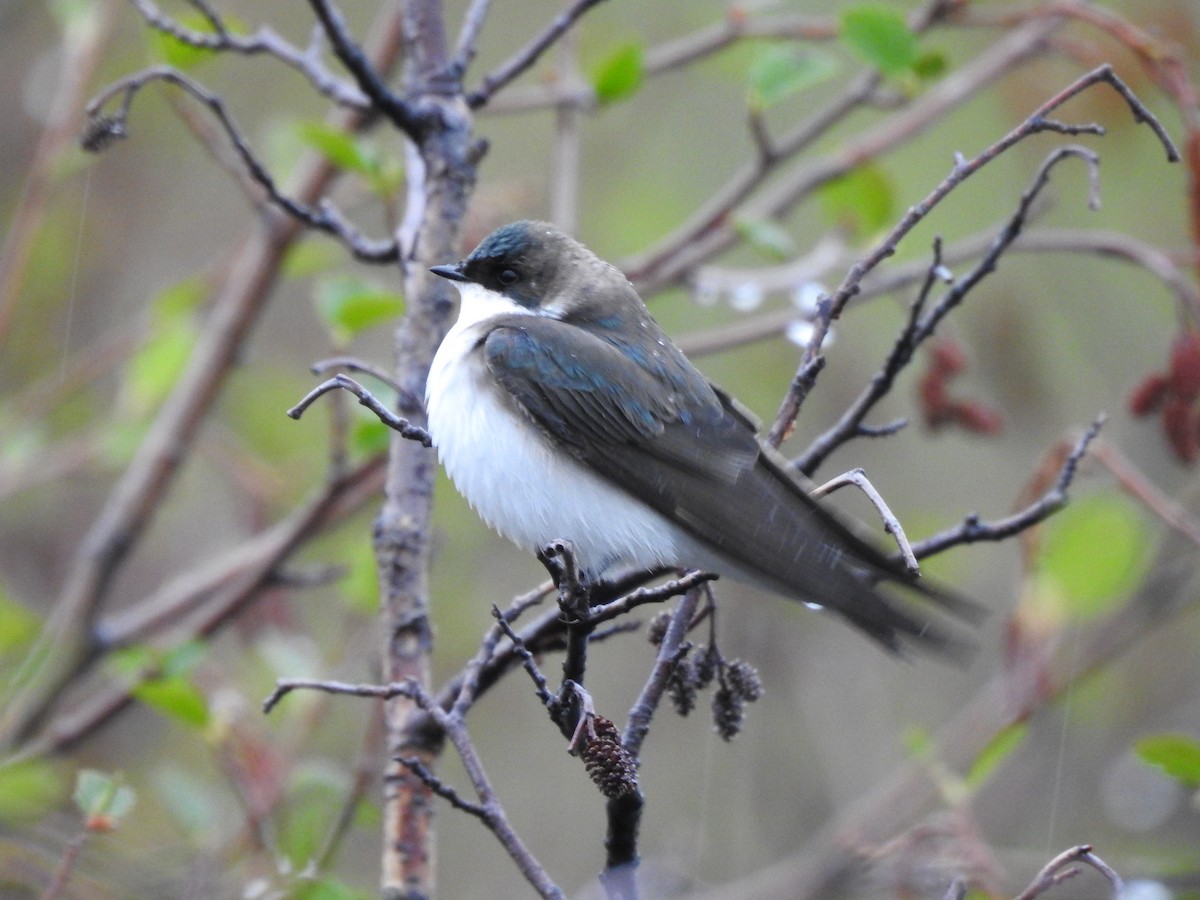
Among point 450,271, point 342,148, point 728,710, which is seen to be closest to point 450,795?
point 728,710

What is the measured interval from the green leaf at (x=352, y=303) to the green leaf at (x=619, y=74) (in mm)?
812

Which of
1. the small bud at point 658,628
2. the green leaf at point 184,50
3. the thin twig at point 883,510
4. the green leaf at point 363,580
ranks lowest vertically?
the small bud at point 658,628

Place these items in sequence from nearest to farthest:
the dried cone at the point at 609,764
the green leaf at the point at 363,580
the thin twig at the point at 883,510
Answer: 1. the thin twig at the point at 883,510
2. the dried cone at the point at 609,764
3. the green leaf at the point at 363,580

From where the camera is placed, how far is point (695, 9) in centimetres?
673

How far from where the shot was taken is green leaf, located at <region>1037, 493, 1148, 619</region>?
3.29 metres

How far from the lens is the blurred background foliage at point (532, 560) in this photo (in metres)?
3.37

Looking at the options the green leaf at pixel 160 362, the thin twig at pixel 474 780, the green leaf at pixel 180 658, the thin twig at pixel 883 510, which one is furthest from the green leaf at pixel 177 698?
the green leaf at pixel 160 362

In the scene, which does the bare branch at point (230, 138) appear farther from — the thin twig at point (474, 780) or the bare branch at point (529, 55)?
the thin twig at point (474, 780)

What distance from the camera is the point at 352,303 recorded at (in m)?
3.18

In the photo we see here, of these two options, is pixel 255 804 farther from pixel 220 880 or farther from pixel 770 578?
pixel 770 578

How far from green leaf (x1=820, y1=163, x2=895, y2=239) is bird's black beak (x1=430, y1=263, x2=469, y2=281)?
149cm

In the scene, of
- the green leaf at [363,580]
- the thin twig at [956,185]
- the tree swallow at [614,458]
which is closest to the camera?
the thin twig at [956,185]

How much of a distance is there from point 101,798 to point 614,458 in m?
1.19

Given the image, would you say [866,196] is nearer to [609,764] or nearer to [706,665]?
[706,665]
